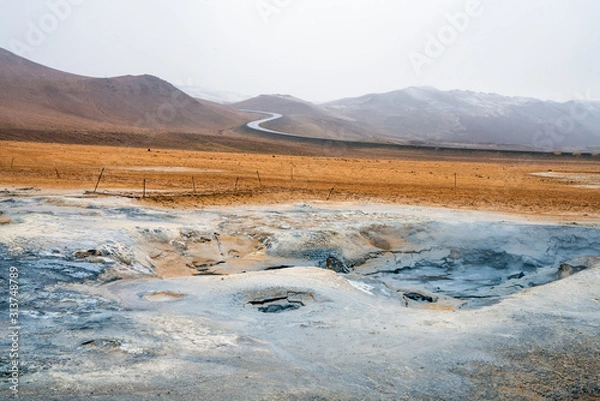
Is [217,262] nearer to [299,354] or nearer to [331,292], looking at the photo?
[331,292]

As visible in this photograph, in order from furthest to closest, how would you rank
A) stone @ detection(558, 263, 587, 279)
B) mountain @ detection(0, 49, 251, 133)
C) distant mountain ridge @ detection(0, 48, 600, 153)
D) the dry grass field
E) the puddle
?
distant mountain ridge @ detection(0, 48, 600, 153)
mountain @ detection(0, 49, 251, 133)
the dry grass field
stone @ detection(558, 263, 587, 279)
the puddle

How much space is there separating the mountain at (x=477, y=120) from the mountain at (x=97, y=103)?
3009 centimetres

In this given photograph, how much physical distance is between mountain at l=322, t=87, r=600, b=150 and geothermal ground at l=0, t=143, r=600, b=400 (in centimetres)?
6996

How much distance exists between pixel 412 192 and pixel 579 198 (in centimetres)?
542

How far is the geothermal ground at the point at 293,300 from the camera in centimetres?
409

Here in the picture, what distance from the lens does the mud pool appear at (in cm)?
409

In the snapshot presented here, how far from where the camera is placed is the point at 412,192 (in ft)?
56.9

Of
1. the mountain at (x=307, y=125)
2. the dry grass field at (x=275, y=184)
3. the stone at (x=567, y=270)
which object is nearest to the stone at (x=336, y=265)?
the stone at (x=567, y=270)

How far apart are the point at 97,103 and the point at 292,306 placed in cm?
6717

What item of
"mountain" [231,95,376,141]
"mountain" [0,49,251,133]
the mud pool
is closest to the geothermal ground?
the mud pool

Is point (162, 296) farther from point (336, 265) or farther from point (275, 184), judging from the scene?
point (275, 184)

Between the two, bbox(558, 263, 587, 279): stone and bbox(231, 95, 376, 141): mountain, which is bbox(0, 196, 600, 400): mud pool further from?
bbox(231, 95, 376, 141): mountain

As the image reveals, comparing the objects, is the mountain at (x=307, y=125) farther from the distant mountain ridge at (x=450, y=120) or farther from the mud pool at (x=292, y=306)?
the mud pool at (x=292, y=306)

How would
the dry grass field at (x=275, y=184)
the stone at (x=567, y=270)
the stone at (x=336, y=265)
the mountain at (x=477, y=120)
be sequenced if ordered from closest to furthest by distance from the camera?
the stone at (x=567, y=270) → the stone at (x=336, y=265) → the dry grass field at (x=275, y=184) → the mountain at (x=477, y=120)
